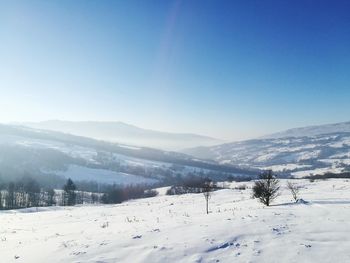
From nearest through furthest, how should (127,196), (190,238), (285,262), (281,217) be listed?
1. (285,262)
2. (190,238)
3. (281,217)
4. (127,196)

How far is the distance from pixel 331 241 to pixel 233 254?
5.63 metres

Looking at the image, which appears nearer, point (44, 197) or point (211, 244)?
point (211, 244)

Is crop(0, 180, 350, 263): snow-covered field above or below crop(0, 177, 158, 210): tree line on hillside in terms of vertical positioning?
above

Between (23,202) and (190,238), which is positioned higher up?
(190,238)

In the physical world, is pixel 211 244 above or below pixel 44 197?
above

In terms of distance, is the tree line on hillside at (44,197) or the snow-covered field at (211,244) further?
the tree line on hillside at (44,197)

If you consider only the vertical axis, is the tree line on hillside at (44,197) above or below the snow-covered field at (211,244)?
below

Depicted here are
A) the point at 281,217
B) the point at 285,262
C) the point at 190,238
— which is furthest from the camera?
the point at 281,217

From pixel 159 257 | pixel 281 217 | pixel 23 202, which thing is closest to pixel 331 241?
pixel 281 217

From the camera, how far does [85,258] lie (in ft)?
56.1

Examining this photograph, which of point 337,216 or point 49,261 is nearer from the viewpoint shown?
point 49,261

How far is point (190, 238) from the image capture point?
64.4 ft

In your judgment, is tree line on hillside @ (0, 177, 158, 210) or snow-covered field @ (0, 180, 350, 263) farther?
tree line on hillside @ (0, 177, 158, 210)

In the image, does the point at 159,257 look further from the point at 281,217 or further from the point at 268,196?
the point at 268,196
